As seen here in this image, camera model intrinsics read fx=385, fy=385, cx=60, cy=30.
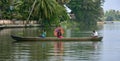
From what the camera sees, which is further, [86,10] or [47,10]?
[86,10]

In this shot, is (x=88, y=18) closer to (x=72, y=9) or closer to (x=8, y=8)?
(x=72, y=9)

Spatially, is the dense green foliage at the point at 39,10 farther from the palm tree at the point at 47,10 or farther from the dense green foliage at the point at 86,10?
the dense green foliage at the point at 86,10

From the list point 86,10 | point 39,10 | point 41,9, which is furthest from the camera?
point 86,10

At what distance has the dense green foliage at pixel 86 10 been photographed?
134875mm

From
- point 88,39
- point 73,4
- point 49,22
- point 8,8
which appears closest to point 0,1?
point 8,8

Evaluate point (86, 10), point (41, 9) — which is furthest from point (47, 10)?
point (86, 10)

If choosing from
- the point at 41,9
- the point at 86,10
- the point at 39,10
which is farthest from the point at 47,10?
the point at 86,10

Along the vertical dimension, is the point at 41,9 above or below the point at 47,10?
above

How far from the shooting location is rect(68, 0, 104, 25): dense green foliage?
134875mm

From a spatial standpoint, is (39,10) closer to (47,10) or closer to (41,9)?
(41,9)

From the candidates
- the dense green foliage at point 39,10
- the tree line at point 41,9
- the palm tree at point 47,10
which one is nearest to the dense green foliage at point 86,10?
the tree line at point 41,9

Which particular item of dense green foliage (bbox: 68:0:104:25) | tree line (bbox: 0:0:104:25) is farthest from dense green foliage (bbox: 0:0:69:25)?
dense green foliage (bbox: 68:0:104:25)

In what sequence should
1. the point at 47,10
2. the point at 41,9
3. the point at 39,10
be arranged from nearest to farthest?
the point at 47,10 < the point at 41,9 < the point at 39,10

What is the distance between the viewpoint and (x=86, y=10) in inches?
5384
